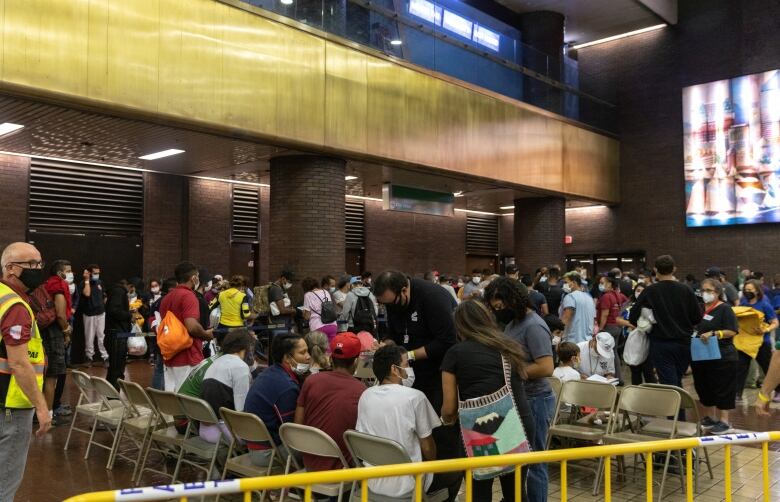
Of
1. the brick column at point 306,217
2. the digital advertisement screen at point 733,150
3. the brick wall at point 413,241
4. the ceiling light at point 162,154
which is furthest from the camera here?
the brick wall at point 413,241

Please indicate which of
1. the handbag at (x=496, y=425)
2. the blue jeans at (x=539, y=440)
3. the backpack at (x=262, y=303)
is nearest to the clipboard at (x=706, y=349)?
the blue jeans at (x=539, y=440)

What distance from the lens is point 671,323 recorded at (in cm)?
609

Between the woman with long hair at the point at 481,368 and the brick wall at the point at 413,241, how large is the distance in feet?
50.1

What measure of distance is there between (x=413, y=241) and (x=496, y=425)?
668 inches

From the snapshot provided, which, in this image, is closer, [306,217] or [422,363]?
[422,363]

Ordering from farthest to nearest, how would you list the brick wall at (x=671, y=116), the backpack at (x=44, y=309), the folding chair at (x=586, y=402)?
1. the brick wall at (x=671, y=116)
2. the backpack at (x=44, y=309)
3. the folding chair at (x=586, y=402)

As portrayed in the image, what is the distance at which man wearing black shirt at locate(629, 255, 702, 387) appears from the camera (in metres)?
6.07

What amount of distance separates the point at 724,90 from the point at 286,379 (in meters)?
18.3

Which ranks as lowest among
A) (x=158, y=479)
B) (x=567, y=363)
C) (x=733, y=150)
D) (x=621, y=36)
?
(x=158, y=479)

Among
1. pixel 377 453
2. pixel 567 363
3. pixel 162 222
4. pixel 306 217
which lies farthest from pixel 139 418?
pixel 162 222

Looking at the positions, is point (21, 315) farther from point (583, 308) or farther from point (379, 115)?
point (379, 115)

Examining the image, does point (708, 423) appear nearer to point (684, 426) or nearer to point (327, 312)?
point (684, 426)

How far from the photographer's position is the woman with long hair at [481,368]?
3.55 meters

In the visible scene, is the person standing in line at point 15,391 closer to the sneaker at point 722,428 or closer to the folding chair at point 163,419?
the folding chair at point 163,419
